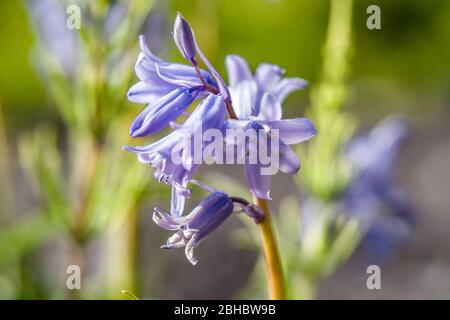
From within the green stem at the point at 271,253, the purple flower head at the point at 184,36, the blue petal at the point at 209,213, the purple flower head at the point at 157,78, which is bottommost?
the green stem at the point at 271,253

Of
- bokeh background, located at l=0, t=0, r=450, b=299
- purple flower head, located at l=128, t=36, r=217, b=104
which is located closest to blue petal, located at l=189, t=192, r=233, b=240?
purple flower head, located at l=128, t=36, r=217, b=104

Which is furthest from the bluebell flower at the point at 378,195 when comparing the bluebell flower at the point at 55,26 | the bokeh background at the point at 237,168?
the bluebell flower at the point at 55,26

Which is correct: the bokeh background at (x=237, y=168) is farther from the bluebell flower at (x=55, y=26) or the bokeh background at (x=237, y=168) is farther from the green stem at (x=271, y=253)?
the green stem at (x=271, y=253)

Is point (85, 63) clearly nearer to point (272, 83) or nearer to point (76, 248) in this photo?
point (76, 248)

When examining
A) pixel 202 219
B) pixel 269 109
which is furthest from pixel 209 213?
pixel 269 109
